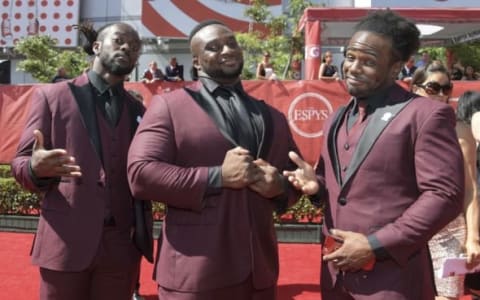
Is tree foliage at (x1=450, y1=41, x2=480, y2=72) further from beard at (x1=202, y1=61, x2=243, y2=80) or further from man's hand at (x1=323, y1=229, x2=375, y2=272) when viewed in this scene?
man's hand at (x1=323, y1=229, x2=375, y2=272)

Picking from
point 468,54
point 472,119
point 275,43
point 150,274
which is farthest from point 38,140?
point 275,43

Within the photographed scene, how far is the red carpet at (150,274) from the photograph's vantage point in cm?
526

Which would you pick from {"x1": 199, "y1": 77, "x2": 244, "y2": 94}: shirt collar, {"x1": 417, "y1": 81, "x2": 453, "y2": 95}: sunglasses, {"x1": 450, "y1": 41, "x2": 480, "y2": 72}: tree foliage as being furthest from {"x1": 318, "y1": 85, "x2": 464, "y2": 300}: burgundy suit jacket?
{"x1": 450, "y1": 41, "x2": 480, "y2": 72}: tree foliage

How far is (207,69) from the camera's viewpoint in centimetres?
250

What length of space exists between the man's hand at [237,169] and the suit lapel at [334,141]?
1.17 feet

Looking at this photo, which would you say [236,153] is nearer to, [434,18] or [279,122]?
[279,122]

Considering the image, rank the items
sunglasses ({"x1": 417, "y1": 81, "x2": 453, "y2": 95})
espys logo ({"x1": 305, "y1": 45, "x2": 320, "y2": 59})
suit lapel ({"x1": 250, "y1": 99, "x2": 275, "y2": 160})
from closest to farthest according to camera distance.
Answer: suit lapel ({"x1": 250, "y1": 99, "x2": 275, "y2": 160}), sunglasses ({"x1": 417, "y1": 81, "x2": 453, "y2": 95}), espys logo ({"x1": 305, "y1": 45, "x2": 320, "y2": 59})

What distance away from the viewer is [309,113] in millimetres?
9578

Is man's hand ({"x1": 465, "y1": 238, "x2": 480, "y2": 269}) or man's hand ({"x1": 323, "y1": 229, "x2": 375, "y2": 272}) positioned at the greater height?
man's hand ({"x1": 323, "y1": 229, "x2": 375, "y2": 272})

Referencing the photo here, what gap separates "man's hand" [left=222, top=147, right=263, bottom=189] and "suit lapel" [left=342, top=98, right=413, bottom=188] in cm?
38

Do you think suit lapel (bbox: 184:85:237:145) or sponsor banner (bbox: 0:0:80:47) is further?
sponsor banner (bbox: 0:0:80:47)

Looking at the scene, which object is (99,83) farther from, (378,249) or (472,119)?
(472,119)

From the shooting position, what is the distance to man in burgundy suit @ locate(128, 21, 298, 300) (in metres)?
2.25

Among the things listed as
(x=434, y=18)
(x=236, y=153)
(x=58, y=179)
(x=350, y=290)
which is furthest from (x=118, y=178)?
(x=434, y=18)
